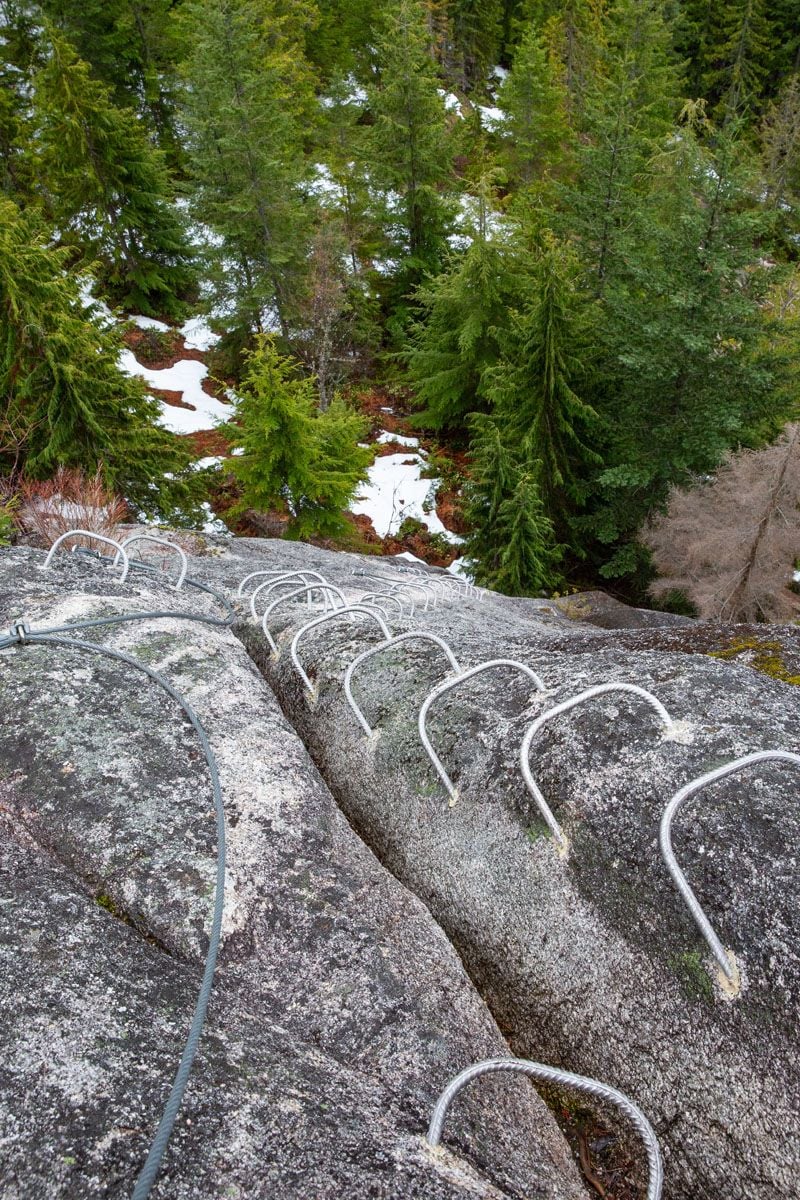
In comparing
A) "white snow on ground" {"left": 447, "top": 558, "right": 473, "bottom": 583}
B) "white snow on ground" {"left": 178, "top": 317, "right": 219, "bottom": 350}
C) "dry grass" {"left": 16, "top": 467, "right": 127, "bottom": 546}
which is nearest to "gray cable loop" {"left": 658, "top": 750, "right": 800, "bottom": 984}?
"dry grass" {"left": 16, "top": 467, "right": 127, "bottom": 546}

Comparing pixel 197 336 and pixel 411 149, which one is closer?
pixel 411 149

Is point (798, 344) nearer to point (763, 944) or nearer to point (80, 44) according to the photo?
point (763, 944)

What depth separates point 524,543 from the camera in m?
15.5

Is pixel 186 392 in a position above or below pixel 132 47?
below

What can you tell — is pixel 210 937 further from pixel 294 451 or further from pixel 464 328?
pixel 464 328

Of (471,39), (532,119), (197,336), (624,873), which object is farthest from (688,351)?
(471,39)

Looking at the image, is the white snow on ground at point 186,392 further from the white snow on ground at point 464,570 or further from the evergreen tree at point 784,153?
the evergreen tree at point 784,153

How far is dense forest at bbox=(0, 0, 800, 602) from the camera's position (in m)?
13.4

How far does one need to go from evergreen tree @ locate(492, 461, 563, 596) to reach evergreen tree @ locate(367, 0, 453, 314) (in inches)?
545

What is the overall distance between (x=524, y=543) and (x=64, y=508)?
9.90 metres

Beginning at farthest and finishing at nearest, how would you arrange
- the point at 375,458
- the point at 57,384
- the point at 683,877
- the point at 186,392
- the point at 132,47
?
1. the point at 132,47
2. the point at 186,392
3. the point at 375,458
4. the point at 57,384
5. the point at 683,877

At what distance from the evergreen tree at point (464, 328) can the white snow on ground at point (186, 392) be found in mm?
7584

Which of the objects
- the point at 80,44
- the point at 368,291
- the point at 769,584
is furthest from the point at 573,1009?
the point at 80,44

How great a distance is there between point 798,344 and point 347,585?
13151 mm
